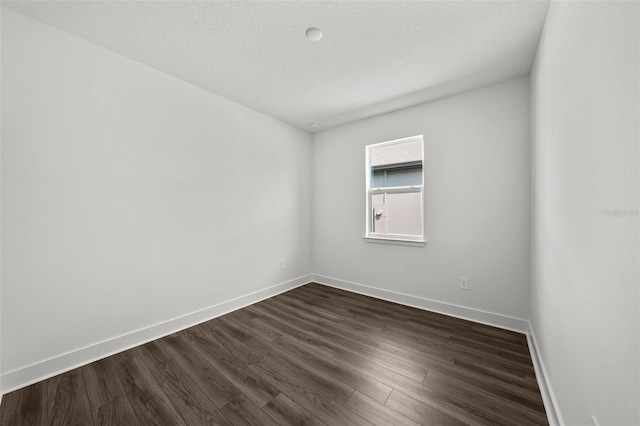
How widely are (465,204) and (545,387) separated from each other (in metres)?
1.71

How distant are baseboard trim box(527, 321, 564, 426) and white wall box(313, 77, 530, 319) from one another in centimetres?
51

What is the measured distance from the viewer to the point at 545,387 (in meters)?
1.55

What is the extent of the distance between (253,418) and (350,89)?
304 centimetres

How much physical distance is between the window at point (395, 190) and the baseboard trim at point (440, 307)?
2.45 ft

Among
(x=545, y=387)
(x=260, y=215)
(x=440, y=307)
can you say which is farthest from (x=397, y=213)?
(x=545, y=387)

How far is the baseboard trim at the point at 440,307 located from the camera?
7.93 feet

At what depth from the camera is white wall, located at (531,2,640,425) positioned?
2.23 ft

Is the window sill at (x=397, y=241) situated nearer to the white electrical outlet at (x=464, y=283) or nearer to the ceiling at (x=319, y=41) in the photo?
the white electrical outlet at (x=464, y=283)

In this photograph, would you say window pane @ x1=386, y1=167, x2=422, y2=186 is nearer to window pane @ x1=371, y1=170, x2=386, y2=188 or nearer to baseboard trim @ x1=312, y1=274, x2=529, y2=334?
window pane @ x1=371, y1=170, x2=386, y2=188

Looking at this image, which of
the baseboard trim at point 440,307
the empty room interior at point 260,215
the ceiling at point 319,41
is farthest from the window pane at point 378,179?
the baseboard trim at point 440,307

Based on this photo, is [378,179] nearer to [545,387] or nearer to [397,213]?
[397,213]

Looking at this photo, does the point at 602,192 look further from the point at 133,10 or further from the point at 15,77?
the point at 15,77

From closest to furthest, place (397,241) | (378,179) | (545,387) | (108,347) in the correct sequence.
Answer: (545,387)
(108,347)
(397,241)
(378,179)

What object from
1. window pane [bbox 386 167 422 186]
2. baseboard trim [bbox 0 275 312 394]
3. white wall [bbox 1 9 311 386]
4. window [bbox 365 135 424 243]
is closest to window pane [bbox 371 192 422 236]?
window [bbox 365 135 424 243]
